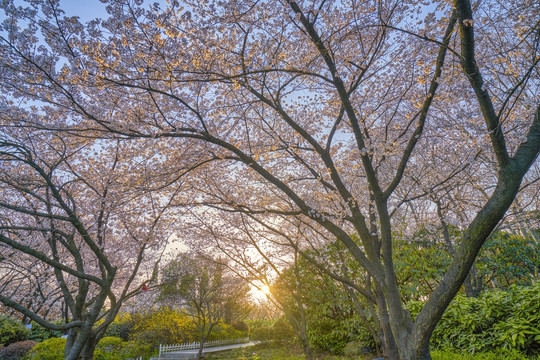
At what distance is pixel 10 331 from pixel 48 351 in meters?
4.20

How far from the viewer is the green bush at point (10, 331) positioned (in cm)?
1083

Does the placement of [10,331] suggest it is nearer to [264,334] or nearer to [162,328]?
[162,328]

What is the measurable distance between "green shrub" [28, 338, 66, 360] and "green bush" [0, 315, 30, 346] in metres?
3.26

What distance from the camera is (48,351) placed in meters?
8.74

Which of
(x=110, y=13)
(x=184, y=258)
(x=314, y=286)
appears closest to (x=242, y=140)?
(x=110, y=13)

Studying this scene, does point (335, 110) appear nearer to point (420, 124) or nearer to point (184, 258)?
point (420, 124)

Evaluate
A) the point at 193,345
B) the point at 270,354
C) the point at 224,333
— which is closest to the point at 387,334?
the point at 270,354

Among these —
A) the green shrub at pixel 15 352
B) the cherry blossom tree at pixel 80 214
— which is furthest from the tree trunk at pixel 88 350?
the green shrub at pixel 15 352

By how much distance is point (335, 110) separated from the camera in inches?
237

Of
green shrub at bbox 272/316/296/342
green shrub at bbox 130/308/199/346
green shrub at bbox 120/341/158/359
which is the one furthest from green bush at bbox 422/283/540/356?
green shrub at bbox 130/308/199/346

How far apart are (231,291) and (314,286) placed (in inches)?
252

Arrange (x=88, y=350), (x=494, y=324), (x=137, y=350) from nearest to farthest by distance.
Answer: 1. (x=494, y=324)
2. (x=88, y=350)
3. (x=137, y=350)

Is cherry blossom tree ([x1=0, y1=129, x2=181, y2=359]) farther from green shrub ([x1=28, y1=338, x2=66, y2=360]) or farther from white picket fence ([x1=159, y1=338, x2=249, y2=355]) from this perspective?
white picket fence ([x1=159, y1=338, x2=249, y2=355])

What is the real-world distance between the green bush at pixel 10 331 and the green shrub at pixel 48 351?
10.7ft
